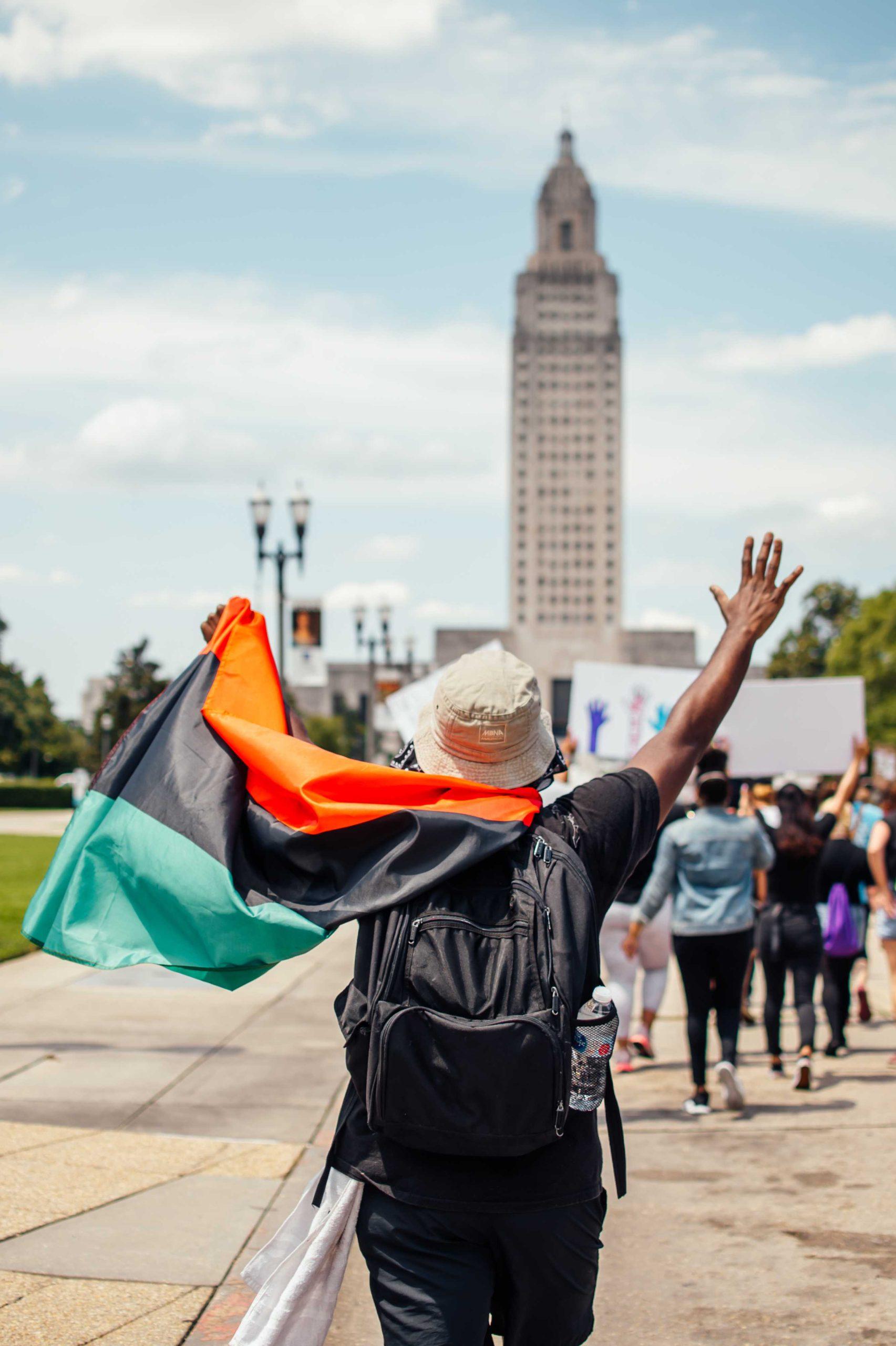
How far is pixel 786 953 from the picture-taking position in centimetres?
910

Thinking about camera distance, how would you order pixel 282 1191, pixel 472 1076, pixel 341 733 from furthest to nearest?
pixel 341 733, pixel 282 1191, pixel 472 1076

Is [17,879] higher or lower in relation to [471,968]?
lower

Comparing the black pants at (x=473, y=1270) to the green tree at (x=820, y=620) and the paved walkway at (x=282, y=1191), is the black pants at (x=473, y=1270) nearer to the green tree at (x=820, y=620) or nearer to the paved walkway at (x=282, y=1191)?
the paved walkway at (x=282, y=1191)

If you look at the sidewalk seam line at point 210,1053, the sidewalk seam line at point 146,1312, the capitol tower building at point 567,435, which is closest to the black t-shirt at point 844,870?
the sidewalk seam line at point 210,1053

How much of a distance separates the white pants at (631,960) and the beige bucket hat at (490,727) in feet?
21.0

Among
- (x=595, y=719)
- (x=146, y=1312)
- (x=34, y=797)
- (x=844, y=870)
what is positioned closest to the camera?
(x=146, y=1312)

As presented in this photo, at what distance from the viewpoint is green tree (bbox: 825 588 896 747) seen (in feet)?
206

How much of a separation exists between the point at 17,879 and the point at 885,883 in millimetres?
15248

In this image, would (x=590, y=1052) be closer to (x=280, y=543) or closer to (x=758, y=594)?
(x=758, y=594)

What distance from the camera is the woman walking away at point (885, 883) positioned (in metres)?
9.97

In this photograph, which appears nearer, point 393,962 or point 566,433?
point 393,962

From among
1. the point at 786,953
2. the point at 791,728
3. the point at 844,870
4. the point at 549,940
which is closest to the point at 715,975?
the point at 786,953

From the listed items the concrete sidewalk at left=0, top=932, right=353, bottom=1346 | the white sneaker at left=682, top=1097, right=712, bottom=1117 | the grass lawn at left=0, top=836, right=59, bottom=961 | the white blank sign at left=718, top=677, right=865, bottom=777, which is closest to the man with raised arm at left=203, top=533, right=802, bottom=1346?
the concrete sidewalk at left=0, top=932, right=353, bottom=1346

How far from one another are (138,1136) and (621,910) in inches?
147
